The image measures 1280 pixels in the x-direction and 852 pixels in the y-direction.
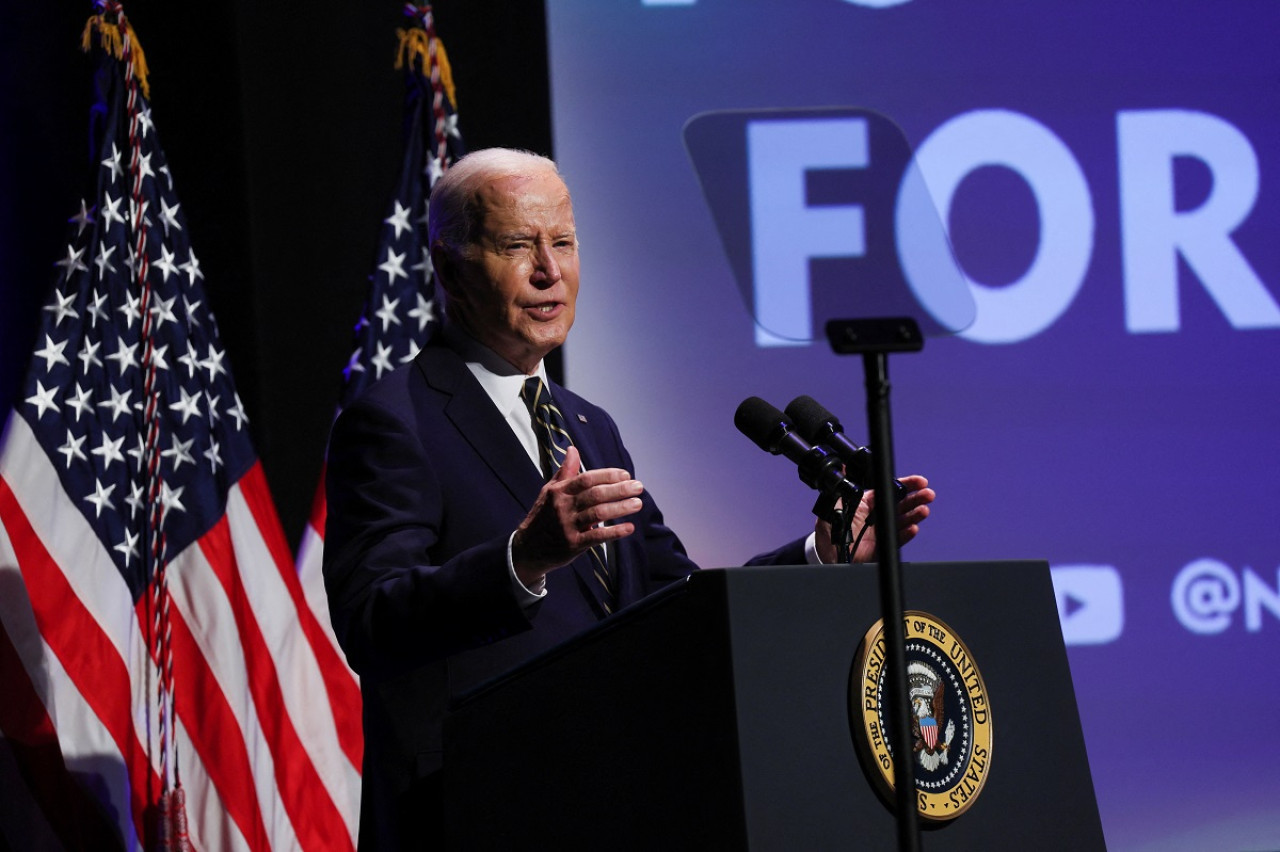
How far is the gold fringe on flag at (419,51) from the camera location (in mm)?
3707

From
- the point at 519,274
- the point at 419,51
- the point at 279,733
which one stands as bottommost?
the point at 279,733

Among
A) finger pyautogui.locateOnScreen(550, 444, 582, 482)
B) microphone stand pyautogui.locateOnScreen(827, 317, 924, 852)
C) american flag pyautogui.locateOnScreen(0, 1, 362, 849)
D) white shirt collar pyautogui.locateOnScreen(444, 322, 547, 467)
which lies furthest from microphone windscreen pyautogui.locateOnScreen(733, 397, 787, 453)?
american flag pyautogui.locateOnScreen(0, 1, 362, 849)

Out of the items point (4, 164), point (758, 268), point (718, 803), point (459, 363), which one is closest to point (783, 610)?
point (718, 803)

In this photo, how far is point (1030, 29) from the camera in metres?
4.20

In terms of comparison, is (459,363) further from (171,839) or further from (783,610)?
(171,839)

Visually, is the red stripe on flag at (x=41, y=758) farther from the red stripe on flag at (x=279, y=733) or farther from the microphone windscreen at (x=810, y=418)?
the microphone windscreen at (x=810, y=418)

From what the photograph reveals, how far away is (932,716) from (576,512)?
1.42ft

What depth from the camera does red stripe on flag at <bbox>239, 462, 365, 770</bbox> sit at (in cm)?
353

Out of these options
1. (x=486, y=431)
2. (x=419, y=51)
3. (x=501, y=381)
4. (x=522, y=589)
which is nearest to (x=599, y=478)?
(x=522, y=589)

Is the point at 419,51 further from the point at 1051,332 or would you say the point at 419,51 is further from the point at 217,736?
the point at 1051,332

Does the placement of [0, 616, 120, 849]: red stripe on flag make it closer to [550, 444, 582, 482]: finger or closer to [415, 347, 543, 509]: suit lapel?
[415, 347, 543, 509]: suit lapel

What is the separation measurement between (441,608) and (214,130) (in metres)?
2.57

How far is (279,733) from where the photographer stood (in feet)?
11.3

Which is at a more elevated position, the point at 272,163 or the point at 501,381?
the point at 272,163
